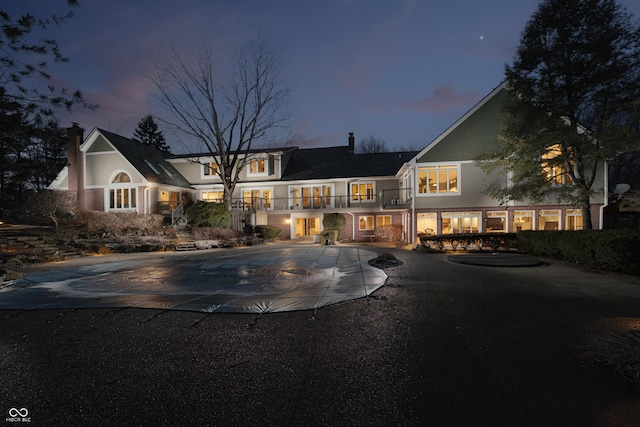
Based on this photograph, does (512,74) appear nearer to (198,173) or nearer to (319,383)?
(319,383)

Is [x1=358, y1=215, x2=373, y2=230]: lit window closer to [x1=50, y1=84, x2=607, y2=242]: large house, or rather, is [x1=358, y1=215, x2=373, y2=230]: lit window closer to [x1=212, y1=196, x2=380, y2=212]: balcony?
[x1=50, y1=84, x2=607, y2=242]: large house

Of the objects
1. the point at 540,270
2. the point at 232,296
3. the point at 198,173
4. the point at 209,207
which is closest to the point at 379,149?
the point at 198,173

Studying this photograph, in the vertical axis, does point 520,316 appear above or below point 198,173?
below

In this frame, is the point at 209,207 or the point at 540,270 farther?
the point at 209,207

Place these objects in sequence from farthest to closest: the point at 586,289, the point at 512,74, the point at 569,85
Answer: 1. the point at 512,74
2. the point at 569,85
3. the point at 586,289

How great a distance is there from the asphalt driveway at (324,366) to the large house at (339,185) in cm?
1399

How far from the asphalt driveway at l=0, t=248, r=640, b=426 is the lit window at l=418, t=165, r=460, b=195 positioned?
14.0 meters

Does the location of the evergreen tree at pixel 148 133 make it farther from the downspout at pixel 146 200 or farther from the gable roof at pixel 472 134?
the gable roof at pixel 472 134

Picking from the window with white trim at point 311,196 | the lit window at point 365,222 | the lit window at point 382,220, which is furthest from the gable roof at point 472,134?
the window with white trim at point 311,196

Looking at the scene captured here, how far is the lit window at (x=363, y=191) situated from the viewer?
2623cm

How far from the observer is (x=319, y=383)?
10.9 ft

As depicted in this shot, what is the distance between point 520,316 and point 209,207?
19.5 metres

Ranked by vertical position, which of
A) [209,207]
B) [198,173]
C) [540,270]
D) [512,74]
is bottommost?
[540,270]

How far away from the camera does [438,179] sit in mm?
20125
